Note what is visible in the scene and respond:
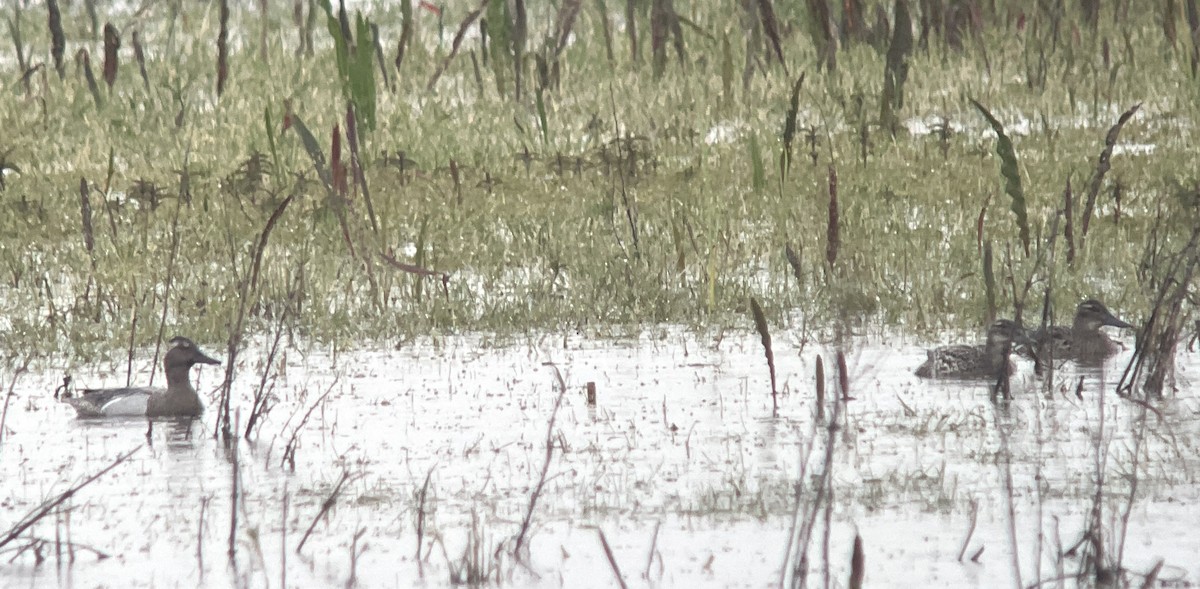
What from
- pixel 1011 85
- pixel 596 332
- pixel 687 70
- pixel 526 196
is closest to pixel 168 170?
pixel 526 196

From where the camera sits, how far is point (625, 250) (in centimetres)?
919

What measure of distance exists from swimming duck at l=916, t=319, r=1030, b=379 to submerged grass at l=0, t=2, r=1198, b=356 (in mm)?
251

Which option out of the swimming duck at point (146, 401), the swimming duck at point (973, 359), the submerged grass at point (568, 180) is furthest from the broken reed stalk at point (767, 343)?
the swimming duck at point (146, 401)

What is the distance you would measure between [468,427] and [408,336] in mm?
1688

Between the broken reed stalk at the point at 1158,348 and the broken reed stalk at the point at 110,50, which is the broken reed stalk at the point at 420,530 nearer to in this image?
the broken reed stalk at the point at 1158,348

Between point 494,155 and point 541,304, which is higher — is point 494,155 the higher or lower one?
the higher one

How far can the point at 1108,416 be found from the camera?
614 cm

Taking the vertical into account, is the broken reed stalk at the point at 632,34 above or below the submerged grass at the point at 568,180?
above

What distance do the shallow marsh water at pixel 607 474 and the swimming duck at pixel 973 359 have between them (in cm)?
11

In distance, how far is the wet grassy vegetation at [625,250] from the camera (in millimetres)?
5188

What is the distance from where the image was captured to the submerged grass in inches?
323

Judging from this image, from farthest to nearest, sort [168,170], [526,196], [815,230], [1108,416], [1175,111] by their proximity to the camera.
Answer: [1175,111], [168,170], [526,196], [815,230], [1108,416]

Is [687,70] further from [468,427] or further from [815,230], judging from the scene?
[468,427]

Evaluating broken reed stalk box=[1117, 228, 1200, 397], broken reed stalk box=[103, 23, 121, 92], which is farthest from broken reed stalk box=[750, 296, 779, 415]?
broken reed stalk box=[103, 23, 121, 92]
